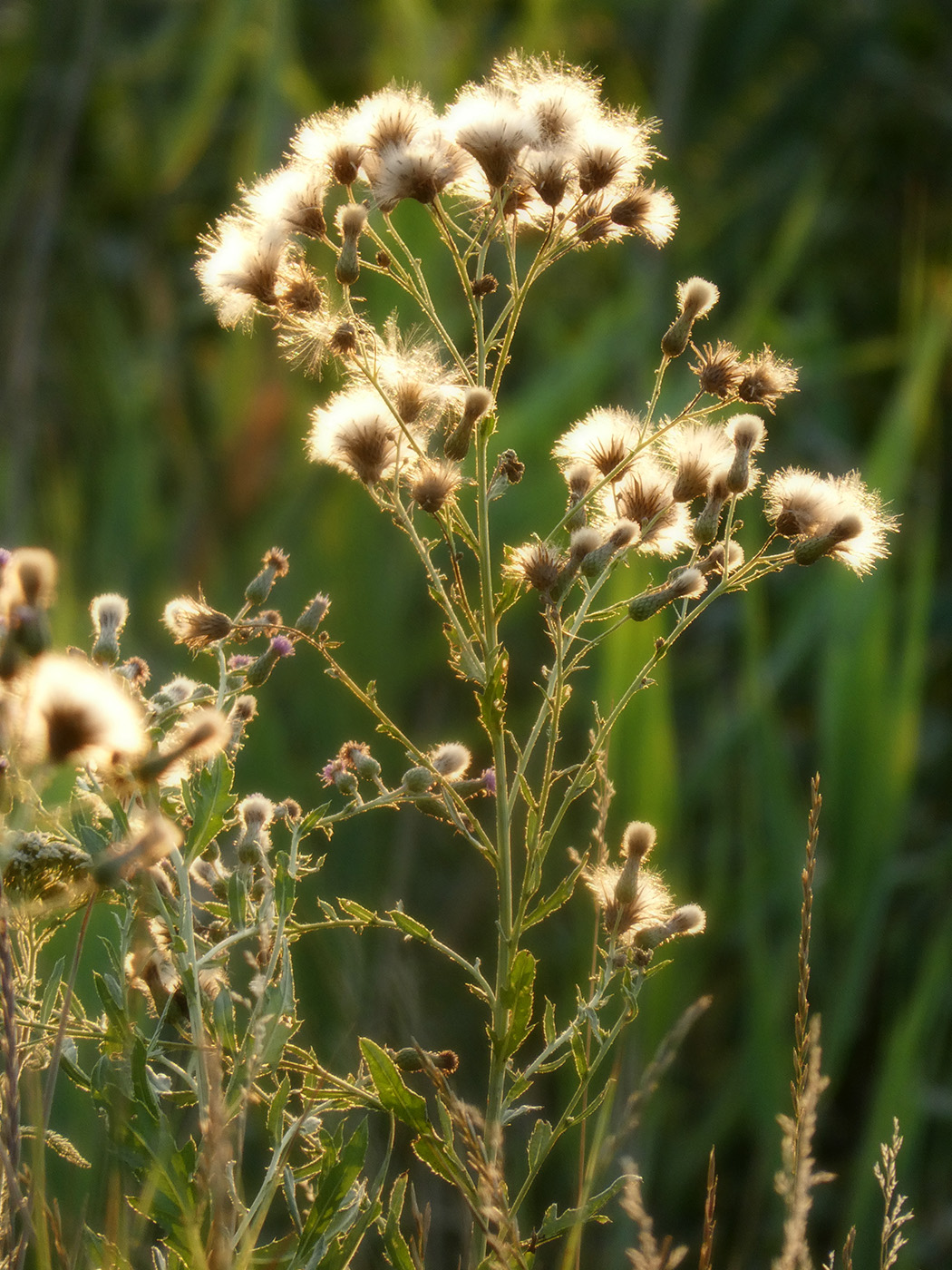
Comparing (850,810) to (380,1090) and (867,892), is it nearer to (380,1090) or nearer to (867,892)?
(867,892)

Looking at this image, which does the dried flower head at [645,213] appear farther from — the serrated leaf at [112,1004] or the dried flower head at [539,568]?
the serrated leaf at [112,1004]

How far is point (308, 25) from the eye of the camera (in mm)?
5141

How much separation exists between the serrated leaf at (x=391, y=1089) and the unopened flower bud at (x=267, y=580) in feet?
0.92

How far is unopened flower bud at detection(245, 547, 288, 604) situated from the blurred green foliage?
42 centimetres

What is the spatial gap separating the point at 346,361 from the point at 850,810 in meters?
1.95

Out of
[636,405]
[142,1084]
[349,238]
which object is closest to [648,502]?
[349,238]

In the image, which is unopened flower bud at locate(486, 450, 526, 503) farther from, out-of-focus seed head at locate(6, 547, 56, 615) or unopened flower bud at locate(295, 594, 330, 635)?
out-of-focus seed head at locate(6, 547, 56, 615)

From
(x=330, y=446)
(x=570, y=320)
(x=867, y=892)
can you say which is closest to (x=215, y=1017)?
(x=330, y=446)

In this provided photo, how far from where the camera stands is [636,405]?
3473 mm

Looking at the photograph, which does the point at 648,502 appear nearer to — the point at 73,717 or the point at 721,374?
the point at 721,374

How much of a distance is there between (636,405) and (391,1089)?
293cm

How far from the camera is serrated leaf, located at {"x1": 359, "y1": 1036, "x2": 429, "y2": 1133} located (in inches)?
28.0

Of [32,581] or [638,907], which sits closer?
[32,581]

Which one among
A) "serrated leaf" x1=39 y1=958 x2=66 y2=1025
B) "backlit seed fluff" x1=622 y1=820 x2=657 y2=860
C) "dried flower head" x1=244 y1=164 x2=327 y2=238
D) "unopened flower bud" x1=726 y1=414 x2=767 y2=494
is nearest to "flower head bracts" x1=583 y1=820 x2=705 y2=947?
"backlit seed fluff" x1=622 y1=820 x2=657 y2=860
